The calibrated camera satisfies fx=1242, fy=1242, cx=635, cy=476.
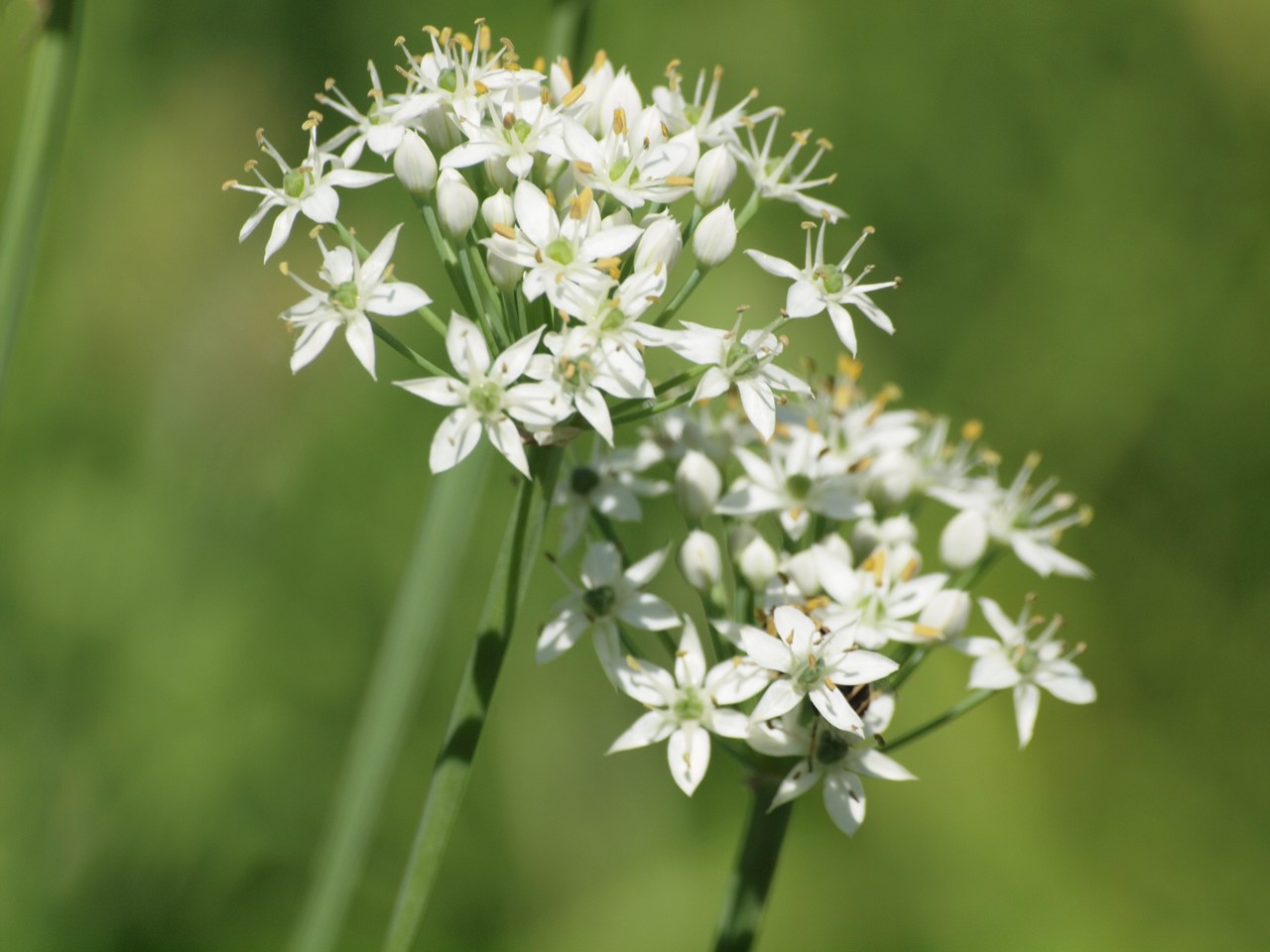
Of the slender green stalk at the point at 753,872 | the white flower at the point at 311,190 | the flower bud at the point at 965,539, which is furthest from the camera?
the flower bud at the point at 965,539

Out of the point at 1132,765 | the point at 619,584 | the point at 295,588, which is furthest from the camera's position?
the point at 1132,765

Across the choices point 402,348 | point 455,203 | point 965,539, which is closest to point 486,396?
point 402,348

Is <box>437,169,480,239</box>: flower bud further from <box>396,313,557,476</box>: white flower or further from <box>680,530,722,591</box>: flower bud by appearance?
<box>680,530,722,591</box>: flower bud

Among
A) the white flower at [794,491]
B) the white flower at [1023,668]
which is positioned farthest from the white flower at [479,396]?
the white flower at [1023,668]

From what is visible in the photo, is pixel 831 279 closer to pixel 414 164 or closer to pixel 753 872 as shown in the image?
pixel 414 164

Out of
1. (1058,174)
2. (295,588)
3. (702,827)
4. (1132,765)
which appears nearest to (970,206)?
(1058,174)

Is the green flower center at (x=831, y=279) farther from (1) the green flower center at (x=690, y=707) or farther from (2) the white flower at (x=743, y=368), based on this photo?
(1) the green flower center at (x=690, y=707)

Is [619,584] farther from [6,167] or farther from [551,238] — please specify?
[6,167]
